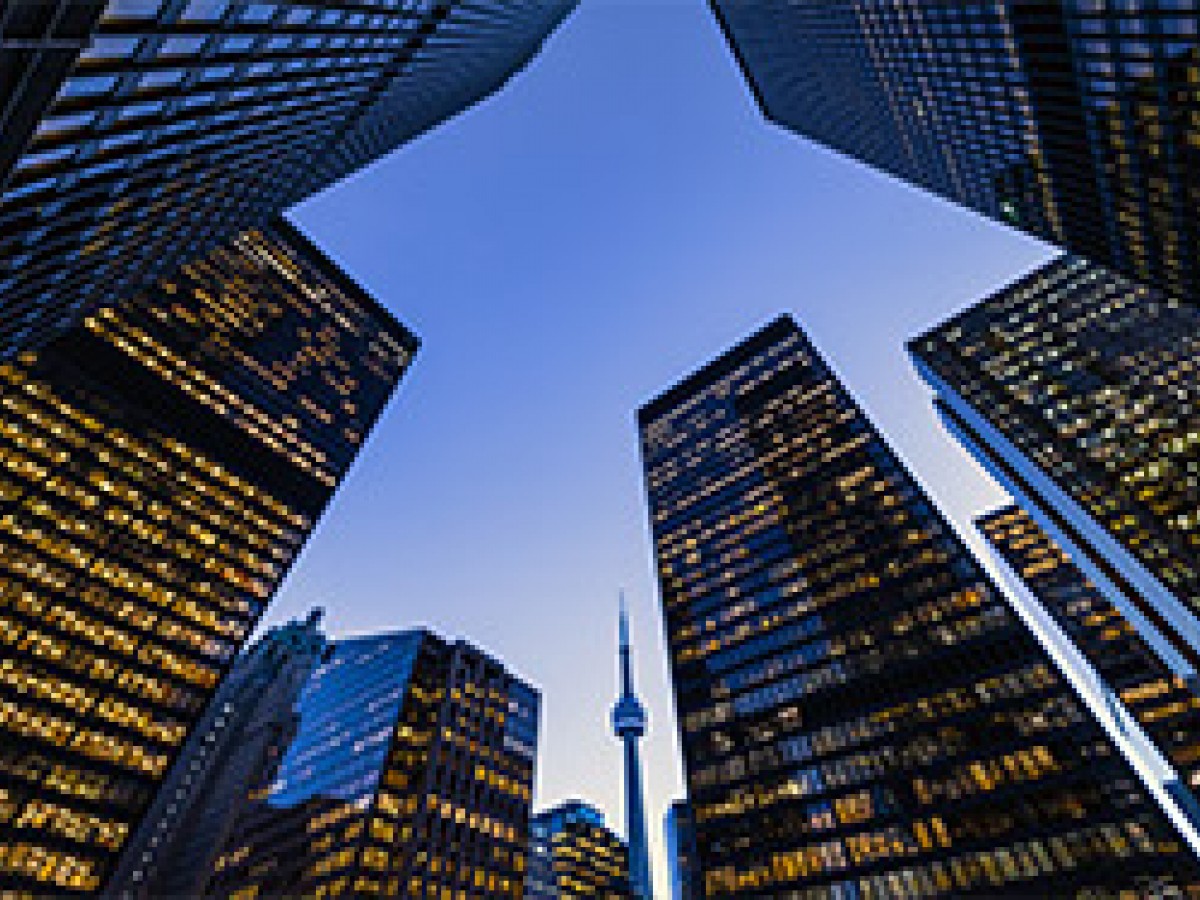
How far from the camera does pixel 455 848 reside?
97812mm

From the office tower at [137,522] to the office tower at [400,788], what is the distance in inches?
1100

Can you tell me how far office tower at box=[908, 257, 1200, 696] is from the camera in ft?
260

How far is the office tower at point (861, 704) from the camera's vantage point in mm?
66312

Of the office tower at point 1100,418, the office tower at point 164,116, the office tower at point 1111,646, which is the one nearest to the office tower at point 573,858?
the office tower at point 1111,646

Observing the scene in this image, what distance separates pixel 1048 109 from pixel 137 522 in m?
109

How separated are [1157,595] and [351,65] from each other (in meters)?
95.7

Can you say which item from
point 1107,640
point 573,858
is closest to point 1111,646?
point 1107,640

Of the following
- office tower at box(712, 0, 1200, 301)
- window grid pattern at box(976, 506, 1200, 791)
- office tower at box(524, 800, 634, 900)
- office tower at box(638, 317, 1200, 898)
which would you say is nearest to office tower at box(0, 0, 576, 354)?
office tower at box(712, 0, 1200, 301)

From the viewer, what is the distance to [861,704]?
283ft

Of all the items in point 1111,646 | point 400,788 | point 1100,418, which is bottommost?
point 400,788

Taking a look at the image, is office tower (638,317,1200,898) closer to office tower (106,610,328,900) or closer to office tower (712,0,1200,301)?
office tower (712,0,1200,301)

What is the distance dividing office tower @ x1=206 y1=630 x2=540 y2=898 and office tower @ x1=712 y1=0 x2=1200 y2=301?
10733 cm

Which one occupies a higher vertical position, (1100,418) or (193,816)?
(193,816)

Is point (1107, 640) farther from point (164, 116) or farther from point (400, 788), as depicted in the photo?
point (164, 116)
